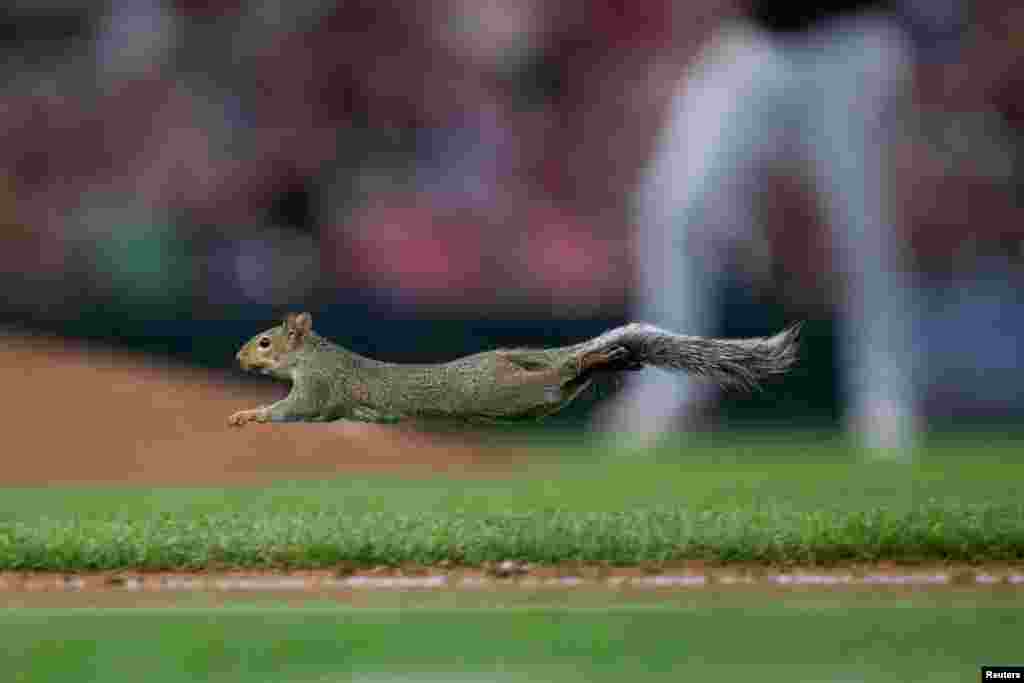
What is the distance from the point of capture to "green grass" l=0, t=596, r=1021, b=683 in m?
7.32

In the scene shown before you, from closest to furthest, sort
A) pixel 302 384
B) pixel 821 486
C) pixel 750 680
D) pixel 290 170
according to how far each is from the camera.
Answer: pixel 750 680, pixel 302 384, pixel 821 486, pixel 290 170

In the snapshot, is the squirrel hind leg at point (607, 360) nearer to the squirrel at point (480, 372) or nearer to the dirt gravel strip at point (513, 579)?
the squirrel at point (480, 372)

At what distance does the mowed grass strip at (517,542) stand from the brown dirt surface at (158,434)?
2.73 m

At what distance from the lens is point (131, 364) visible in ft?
42.1

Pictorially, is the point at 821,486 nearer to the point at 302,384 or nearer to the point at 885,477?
the point at 885,477

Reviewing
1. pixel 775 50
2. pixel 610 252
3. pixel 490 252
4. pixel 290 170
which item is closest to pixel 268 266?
pixel 290 170

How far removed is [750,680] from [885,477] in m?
5.41

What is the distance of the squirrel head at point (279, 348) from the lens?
8234 mm

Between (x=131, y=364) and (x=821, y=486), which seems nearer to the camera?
(x=821, y=486)

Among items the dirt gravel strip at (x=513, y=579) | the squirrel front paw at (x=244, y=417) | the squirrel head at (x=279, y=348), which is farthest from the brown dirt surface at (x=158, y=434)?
the squirrel front paw at (x=244, y=417)

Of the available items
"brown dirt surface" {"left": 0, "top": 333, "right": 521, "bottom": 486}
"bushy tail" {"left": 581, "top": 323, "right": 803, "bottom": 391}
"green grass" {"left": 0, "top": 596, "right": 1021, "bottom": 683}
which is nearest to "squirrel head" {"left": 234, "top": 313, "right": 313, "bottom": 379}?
"green grass" {"left": 0, "top": 596, "right": 1021, "bottom": 683}

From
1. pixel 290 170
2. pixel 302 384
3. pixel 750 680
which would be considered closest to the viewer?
pixel 750 680

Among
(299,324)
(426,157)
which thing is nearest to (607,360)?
(299,324)

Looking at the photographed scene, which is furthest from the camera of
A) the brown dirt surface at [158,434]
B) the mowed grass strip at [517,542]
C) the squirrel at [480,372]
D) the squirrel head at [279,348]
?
the brown dirt surface at [158,434]
